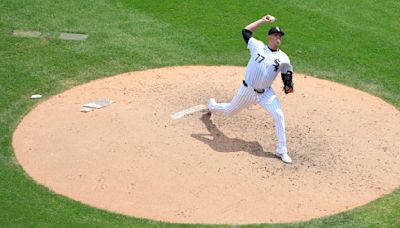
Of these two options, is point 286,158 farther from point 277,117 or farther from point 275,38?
point 275,38

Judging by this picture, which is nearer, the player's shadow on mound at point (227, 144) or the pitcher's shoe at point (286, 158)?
the pitcher's shoe at point (286, 158)

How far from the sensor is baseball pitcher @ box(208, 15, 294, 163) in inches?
439

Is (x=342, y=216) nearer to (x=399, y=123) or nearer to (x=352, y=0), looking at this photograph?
(x=399, y=123)

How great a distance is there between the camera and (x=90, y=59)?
49.8ft

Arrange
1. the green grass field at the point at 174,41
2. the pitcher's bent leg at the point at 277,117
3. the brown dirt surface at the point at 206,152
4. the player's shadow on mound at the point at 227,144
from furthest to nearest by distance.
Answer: the green grass field at the point at 174,41 → the player's shadow on mound at the point at 227,144 → the pitcher's bent leg at the point at 277,117 → the brown dirt surface at the point at 206,152

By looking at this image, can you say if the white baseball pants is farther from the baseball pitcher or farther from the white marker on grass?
the white marker on grass

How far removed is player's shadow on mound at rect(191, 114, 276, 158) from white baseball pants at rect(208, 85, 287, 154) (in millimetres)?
351

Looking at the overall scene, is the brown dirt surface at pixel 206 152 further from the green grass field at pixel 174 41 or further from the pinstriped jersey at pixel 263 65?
the pinstriped jersey at pixel 263 65

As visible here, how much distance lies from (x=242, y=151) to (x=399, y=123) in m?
3.14

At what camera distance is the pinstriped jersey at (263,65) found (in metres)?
11.1

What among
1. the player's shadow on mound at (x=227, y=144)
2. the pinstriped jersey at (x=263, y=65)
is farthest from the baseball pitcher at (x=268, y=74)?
the player's shadow on mound at (x=227, y=144)

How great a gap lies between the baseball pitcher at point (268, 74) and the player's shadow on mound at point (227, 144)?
1.18 feet

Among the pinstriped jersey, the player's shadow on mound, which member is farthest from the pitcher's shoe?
the pinstriped jersey

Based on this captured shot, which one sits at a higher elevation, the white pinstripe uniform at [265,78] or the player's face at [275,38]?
the player's face at [275,38]
